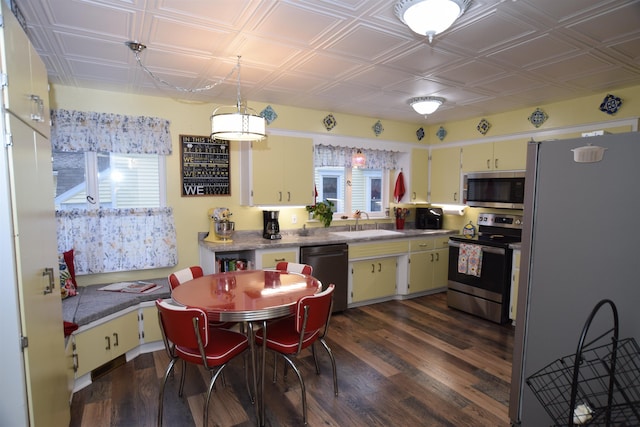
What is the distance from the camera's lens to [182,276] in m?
2.84

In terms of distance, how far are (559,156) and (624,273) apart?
60cm

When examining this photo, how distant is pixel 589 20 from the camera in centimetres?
201

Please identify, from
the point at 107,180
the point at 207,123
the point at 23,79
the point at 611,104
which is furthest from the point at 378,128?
the point at 23,79

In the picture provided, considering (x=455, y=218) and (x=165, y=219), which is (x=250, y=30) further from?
(x=455, y=218)

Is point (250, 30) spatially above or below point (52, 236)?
above

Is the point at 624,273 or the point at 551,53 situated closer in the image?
the point at 624,273

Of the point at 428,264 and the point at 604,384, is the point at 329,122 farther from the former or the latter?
the point at 604,384

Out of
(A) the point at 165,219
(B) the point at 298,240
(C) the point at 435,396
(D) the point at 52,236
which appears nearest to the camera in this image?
(D) the point at 52,236

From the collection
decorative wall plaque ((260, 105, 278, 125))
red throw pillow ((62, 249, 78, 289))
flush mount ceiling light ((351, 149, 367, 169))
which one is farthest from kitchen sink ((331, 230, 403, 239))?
red throw pillow ((62, 249, 78, 289))

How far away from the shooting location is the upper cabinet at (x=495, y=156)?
4.12 metres

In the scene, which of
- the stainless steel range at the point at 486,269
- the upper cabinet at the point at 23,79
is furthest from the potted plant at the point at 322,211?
the upper cabinet at the point at 23,79

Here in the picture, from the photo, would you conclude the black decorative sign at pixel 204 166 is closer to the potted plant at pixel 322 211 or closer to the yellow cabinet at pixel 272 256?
the yellow cabinet at pixel 272 256

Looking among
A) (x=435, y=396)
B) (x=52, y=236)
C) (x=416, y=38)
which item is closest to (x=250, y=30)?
(x=416, y=38)

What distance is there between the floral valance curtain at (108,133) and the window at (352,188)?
1.98m
